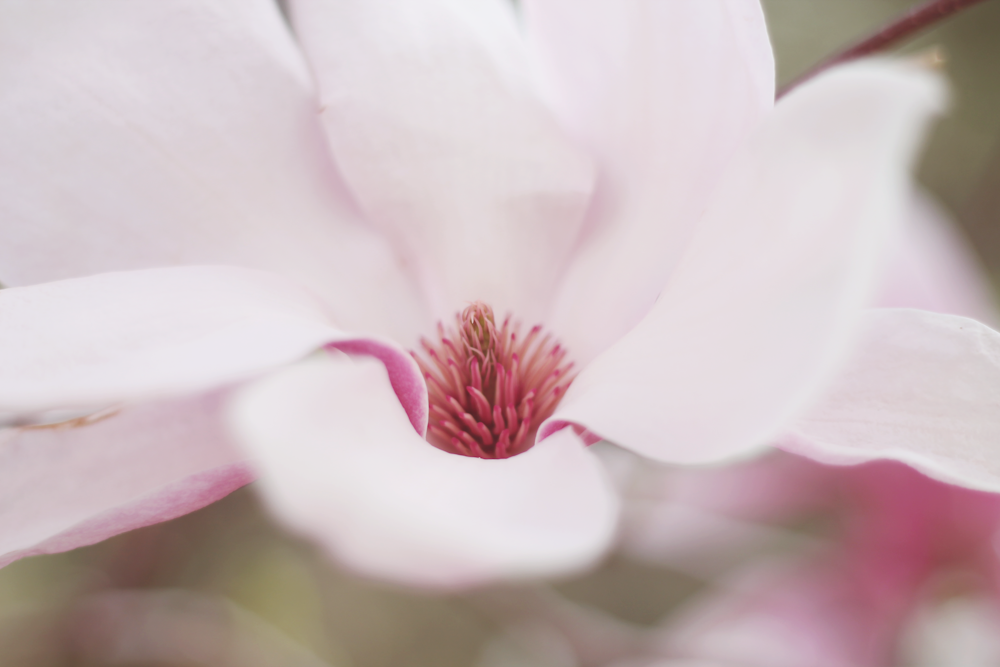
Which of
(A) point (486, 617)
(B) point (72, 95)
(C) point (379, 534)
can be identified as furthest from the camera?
(A) point (486, 617)

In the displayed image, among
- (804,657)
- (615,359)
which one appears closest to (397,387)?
(615,359)

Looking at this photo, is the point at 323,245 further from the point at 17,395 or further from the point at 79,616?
the point at 79,616

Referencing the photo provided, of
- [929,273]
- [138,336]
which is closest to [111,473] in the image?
[138,336]

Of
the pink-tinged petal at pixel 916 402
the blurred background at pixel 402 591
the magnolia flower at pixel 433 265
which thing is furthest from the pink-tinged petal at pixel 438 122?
the blurred background at pixel 402 591

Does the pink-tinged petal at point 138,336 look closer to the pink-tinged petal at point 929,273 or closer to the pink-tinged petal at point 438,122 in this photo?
the pink-tinged petal at point 438,122

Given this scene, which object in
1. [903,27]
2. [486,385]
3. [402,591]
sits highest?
[903,27]

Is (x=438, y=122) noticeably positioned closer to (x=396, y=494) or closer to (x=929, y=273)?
(x=396, y=494)

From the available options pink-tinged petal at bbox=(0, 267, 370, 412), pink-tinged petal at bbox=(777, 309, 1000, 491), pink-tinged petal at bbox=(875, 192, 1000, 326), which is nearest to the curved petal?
pink-tinged petal at bbox=(0, 267, 370, 412)
